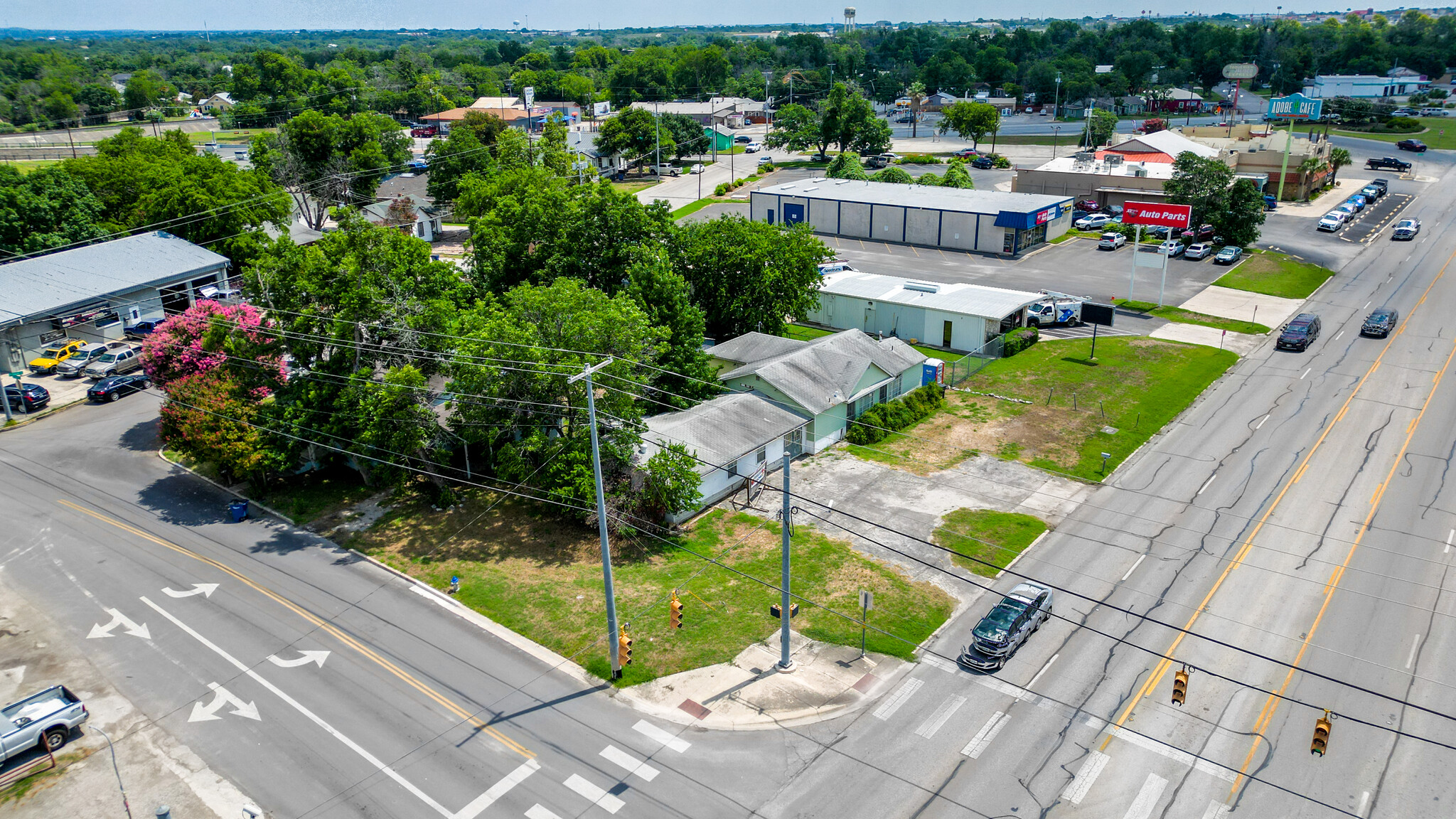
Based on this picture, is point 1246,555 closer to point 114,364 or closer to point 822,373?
point 822,373

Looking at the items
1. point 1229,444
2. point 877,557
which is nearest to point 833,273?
point 1229,444

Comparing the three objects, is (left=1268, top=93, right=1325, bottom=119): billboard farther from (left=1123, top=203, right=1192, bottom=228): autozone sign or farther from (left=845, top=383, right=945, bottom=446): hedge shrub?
(left=845, top=383, right=945, bottom=446): hedge shrub

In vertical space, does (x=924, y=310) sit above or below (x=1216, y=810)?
above

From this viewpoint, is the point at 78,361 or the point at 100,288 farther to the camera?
the point at 100,288

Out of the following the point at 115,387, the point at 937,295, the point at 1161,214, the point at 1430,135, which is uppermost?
the point at 1161,214

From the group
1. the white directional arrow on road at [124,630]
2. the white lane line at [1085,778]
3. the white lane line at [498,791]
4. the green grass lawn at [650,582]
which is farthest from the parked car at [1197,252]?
the white directional arrow on road at [124,630]

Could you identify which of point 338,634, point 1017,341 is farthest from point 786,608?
point 1017,341

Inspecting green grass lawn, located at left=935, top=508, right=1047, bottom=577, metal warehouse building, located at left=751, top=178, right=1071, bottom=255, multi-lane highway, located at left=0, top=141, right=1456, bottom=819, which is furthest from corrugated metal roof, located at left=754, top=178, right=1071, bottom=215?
green grass lawn, located at left=935, top=508, right=1047, bottom=577
